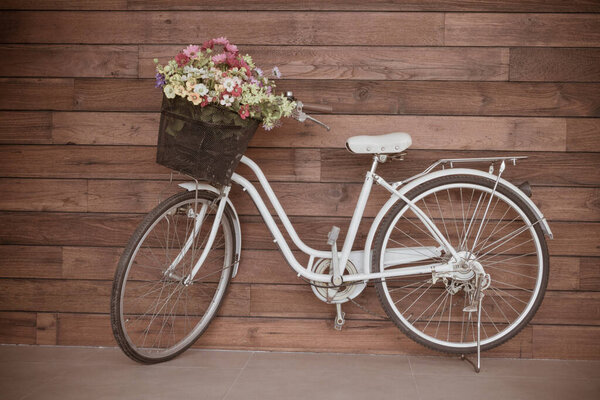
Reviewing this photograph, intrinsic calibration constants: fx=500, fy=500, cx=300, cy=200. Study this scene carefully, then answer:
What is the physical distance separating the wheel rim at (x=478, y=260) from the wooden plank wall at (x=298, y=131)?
99 millimetres

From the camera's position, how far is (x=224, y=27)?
2061 millimetres

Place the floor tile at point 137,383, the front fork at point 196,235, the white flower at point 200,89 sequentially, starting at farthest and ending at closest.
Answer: the front fork at point 196,235 < the floor tile at point 137,383 < the white flower at point 200,89

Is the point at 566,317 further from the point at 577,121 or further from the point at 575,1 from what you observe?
→ the point at 575,1

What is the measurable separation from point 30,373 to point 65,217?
63 centimetres

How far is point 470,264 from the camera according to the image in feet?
6.15

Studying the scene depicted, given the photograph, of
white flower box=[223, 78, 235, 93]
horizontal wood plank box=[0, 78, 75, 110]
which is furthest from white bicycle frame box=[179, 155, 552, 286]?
horizontal wood plank box=[0, 78, 75, 110]

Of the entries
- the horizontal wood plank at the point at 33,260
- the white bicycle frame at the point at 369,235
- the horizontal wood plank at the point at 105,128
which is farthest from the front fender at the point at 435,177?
the horizontal wood plank at the point at 33,260

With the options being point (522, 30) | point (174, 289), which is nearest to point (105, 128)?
point (174, 289)

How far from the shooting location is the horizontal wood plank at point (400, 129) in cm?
204

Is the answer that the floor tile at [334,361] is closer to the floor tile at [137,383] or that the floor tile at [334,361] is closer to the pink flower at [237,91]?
the floor tile at [137,383]

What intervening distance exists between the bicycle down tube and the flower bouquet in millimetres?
200

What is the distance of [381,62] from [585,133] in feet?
2.86

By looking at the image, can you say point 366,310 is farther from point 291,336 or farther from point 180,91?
point 180,91

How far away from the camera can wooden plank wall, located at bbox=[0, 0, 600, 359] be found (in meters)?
2.03
